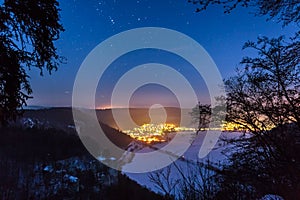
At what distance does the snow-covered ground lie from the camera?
3.75m

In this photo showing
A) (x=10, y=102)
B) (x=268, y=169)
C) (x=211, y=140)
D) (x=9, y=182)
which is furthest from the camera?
(x=9, y=182)

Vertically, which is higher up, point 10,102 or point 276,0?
point 276,0

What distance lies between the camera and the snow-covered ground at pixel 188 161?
3.75 metres

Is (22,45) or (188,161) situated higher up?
(22,45)

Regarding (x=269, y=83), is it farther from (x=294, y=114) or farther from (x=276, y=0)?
(x=276, y=0)

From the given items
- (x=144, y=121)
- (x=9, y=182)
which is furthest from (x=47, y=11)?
(x=144, y=121)

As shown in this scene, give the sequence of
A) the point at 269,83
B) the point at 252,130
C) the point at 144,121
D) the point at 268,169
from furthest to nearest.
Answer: the point at 144,121 < the point at 252,130 < the point at 269,83 < the point at 268,169

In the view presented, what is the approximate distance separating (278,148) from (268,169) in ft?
2.23

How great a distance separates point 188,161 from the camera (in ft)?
14.8

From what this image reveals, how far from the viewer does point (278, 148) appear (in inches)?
155

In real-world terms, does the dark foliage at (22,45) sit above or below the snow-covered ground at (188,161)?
above

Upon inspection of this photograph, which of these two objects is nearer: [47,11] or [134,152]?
[47,11]

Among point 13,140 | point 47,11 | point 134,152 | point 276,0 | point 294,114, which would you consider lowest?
point 134,152

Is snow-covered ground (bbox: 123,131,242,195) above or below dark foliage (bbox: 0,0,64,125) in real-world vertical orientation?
below
